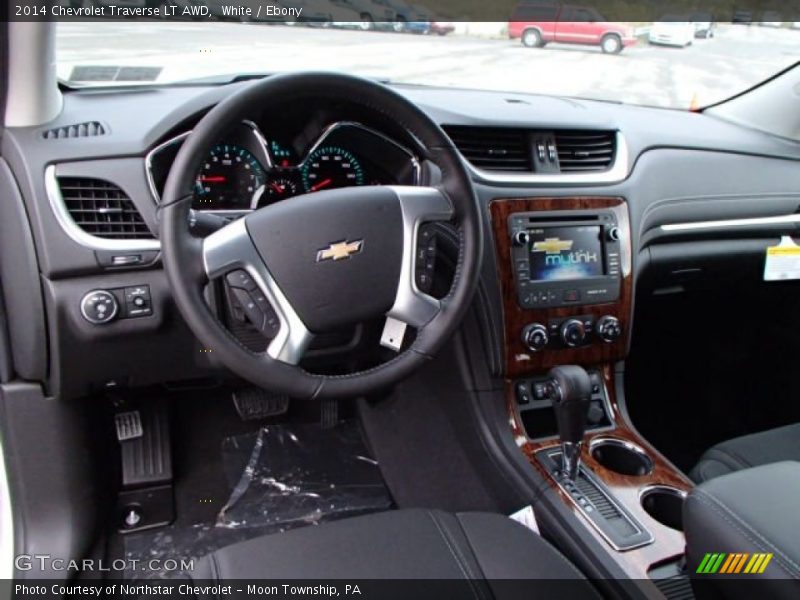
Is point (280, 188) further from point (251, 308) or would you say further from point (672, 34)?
point (672, 34)

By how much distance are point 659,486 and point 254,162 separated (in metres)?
1.27

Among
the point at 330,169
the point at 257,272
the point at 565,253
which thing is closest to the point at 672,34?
the point at 565,253

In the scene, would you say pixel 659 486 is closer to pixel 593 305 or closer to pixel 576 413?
pixel 576 413

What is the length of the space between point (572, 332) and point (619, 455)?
1.18ft

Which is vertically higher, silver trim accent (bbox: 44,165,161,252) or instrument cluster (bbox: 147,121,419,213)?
instrument cluster (bbox: 147,121,419,213)

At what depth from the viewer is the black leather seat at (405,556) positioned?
1363 millimetres

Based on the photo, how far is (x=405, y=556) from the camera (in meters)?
1.42

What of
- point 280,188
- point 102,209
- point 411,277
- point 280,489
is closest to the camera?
point 411,277

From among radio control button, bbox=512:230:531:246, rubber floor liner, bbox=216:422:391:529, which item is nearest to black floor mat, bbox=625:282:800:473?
radio control button, bbox=512:230:531:246

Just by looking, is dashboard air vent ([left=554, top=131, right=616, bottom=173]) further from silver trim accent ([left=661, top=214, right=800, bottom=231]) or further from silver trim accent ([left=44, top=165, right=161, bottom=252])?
silver trim accent ([left=44, top=165, right=161, bottom=252])

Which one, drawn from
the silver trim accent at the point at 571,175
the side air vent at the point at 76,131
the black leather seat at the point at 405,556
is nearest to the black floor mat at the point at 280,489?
the black leather seat at the point at 405,556

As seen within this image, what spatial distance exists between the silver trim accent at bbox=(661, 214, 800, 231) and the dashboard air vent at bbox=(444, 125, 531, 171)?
578 mm

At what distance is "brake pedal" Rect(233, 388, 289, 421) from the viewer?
248 cm

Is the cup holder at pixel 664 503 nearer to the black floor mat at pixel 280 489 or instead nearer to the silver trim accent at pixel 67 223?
the black floor mat at pixel 280 489
